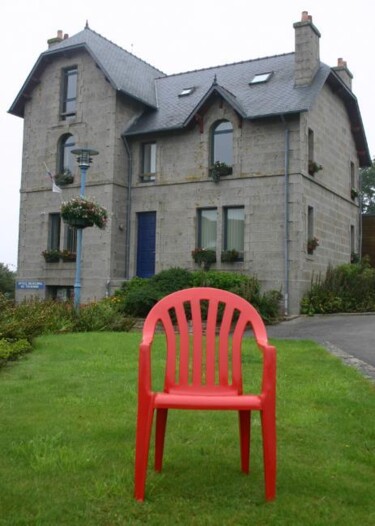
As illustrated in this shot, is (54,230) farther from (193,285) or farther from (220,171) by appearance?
(193,285)

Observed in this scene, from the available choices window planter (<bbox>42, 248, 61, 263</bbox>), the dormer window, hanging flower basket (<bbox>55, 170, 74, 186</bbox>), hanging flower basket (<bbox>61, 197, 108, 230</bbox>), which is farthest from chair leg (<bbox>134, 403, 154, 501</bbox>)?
the dormer window

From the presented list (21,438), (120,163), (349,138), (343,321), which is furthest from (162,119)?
(21,438)

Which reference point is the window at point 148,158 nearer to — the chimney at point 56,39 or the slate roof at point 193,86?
the slate roof at point 193,86

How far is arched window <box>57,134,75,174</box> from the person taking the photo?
21953 millimetres

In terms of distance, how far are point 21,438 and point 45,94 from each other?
805 inches

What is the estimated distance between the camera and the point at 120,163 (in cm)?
2080

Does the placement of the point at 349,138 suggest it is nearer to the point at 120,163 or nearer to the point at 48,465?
the point at 120,163

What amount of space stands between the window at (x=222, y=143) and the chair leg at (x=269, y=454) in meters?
16.6

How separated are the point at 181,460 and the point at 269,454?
32.8 inches

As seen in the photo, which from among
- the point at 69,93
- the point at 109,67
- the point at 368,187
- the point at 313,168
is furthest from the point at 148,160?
the point at 368,187

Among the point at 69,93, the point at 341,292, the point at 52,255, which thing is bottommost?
the point at 341,292

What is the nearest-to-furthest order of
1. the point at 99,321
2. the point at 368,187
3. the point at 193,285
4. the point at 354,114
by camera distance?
the point at 99,321 → the point at 193,285 → the point at 354,114 → the point at 368,187

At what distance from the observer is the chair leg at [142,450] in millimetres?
3156

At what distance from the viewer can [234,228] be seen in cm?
1906
